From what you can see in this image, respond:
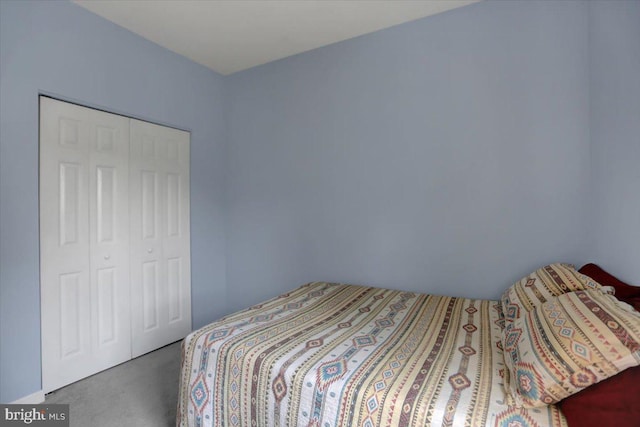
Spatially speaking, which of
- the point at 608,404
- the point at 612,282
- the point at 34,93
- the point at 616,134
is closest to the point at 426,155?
the point at 616,134

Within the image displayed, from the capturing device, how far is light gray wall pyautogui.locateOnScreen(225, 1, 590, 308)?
1.91m

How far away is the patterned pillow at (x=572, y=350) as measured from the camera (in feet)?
2.89

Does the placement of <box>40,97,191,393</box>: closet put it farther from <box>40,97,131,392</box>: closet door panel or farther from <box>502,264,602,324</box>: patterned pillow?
<box>502,264,602,324</box>: patterned pillow

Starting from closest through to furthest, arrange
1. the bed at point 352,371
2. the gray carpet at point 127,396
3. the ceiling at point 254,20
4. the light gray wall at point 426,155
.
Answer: the bed at point 352,371, the gray carpet at point 127,396, the light gray wall at point 426,155, the ceiling at point 254,20

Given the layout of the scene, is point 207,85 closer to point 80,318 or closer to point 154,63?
point 154,63

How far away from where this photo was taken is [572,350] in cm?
95

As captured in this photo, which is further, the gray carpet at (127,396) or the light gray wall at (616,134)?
the gray carpet at (127,396)

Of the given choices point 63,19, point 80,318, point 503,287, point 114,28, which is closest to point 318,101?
point 114,28

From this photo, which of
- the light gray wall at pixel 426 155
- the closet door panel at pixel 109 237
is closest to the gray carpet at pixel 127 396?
the closet door panel at pixel 109 237

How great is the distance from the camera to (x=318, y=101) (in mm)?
2742

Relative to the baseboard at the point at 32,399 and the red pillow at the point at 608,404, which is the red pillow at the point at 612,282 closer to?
the red pillow at the point at 608,404

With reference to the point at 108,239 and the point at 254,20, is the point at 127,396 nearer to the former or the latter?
the point at 108,239

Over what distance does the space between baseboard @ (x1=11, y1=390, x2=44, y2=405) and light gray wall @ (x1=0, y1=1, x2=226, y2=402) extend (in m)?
0.03

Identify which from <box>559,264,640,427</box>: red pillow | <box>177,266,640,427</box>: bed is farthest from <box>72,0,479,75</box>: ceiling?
<box>559,264,640,427</box>: red pillow
